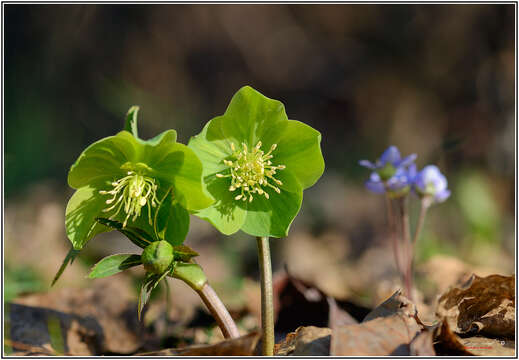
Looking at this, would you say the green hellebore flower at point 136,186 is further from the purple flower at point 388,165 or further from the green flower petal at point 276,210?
the purple flower at point 388,165

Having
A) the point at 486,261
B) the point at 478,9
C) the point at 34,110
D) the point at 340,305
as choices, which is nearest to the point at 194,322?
the point at 340,305

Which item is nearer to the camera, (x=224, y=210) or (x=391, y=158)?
(x=224, y=210)

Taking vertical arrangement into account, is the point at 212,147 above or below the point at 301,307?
above

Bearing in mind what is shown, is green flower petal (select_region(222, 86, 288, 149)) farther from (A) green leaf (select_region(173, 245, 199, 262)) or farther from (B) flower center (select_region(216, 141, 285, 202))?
(A) green leaf (select_region(173, 245, 199, 262))

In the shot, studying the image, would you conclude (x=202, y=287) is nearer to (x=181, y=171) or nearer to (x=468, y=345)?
(x=181, y=171)

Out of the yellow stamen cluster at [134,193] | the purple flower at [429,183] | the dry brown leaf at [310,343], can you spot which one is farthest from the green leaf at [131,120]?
the purple flower at [429,183]

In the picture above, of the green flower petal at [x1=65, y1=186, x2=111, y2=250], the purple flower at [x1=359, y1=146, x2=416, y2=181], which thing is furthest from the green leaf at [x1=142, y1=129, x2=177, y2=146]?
the purple flower at [x1=359, y1=146, x2=416, y2=181]

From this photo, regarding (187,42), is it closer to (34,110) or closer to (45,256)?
(34,110)

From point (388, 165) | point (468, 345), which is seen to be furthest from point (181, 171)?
point (388, 165)
